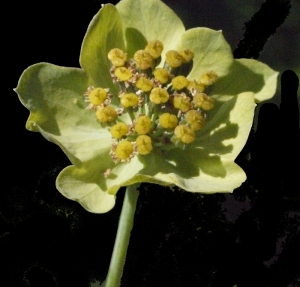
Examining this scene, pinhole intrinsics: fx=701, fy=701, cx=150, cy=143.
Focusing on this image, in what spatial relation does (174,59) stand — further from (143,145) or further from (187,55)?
(143,145)

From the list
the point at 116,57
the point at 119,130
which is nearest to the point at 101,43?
the point at 116,57

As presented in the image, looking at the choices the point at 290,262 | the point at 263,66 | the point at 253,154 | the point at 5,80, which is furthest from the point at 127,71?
the point at 290,262

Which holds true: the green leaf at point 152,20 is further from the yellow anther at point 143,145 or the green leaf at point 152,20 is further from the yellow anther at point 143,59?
the yellow anther at point 143,145

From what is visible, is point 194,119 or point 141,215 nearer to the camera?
point 194,119

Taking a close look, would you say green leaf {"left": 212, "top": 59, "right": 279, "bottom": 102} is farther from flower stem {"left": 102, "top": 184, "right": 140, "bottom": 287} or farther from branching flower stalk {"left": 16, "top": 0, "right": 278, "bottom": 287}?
flower stem {"left": 102, "top": 184, "right": 140, "bottom": 287}

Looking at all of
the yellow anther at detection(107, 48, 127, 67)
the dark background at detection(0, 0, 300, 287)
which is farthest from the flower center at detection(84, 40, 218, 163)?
the dark background at detection(0, 0, 300, 287)

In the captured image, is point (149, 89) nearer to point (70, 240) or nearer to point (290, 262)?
point (70, 240)
